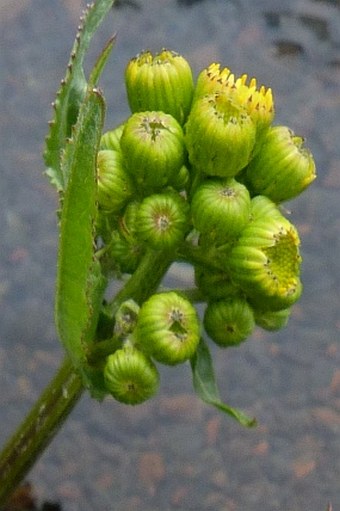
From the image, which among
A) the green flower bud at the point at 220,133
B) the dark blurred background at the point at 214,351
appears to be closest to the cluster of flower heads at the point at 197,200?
the green flower bud at the point at 220,133

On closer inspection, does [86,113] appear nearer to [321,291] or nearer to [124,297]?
[124,297]

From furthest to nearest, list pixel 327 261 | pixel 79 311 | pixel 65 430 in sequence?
pixel 327 261 < pixel 65 430 < pixel 79 311

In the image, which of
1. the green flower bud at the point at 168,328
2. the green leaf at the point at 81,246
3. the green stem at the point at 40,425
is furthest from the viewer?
the green stem at the point at 40,425

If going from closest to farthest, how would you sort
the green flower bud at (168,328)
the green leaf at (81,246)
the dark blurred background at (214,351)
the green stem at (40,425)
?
the green leaf at (81,246)
the green flower bud at (168,328)
the green stem at (40,425)
the dark blurred background at (214,351)

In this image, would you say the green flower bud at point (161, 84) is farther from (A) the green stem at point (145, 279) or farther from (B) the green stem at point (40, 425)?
(B) the green stem at point (40, 425)

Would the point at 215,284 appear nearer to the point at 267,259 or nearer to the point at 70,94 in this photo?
the point at 267,259

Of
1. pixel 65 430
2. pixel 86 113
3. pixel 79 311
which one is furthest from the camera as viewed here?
pixel 65 430

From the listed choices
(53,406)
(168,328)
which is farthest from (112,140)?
(53,406)

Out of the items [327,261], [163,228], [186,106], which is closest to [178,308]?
[163,228]
